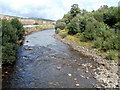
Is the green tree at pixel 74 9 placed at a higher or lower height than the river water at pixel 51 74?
higher

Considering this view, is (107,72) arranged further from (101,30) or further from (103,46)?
(101,30)

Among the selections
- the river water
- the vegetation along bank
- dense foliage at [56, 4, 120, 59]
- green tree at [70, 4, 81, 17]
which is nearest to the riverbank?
the vegetation along bank

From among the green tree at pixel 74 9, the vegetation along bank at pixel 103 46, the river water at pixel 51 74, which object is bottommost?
the river water at pixel 51 74

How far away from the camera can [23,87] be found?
31.6ft

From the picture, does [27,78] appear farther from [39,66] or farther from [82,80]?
[82,80]

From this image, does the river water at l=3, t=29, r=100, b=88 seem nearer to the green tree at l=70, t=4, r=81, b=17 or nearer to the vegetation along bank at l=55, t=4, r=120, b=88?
the vegetation along bank at l=55, t=4, r=120, b=88

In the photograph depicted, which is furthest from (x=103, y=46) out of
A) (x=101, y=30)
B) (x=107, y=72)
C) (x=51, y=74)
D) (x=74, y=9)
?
(x=74, y=9)

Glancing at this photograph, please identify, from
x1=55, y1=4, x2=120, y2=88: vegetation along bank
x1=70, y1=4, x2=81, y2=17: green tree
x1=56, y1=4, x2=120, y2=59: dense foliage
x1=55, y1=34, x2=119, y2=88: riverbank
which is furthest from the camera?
x1=70, y1=4, x2=81, y2=17: green tree

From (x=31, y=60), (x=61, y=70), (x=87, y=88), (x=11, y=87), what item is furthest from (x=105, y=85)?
(x=31, y=60)

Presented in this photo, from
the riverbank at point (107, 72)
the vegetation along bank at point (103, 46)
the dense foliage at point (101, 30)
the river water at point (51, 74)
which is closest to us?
the river water at point (51, 74)

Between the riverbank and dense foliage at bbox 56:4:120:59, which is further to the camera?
dense foliage at bbox 56:4:120:59

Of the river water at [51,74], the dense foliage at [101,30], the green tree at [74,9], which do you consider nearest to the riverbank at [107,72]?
the river water at [51,74]

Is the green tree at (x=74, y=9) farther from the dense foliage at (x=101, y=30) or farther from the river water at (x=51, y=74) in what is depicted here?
the river water at (x=51, y=74)

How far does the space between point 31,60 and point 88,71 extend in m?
7.51
